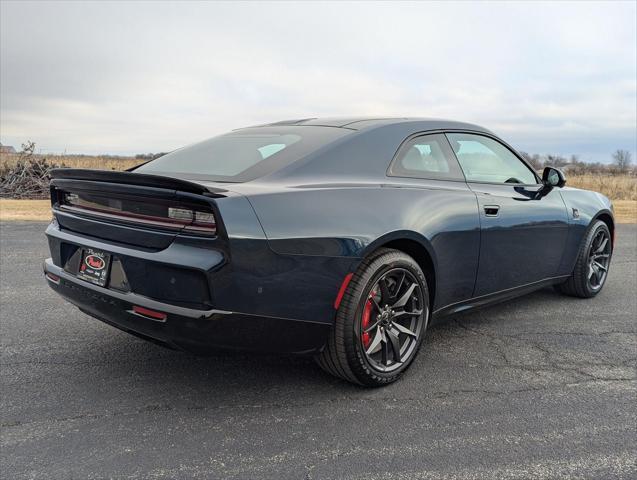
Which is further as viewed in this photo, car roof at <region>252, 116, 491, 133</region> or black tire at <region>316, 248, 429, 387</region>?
car roof at <region>252, 116, 491, 133</region>

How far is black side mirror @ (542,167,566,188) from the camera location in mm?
4430

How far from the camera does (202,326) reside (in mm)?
2400

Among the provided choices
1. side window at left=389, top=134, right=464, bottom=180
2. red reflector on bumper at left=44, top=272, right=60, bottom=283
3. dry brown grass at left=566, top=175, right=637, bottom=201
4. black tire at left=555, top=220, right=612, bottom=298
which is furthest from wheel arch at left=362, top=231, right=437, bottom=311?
dry brown grass at left=566, top=175, right=637, bottom=201

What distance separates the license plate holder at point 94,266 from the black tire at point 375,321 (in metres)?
1.16

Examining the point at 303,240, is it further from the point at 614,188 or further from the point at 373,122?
the point at 614,188

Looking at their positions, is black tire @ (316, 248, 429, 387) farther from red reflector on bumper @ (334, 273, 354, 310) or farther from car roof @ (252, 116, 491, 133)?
car roof @ (252, 116, 491, 133)

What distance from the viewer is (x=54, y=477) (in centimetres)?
211

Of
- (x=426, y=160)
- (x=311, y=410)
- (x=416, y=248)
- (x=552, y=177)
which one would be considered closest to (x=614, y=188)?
(x=552, y=177)

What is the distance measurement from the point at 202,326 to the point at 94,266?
0.76 meters

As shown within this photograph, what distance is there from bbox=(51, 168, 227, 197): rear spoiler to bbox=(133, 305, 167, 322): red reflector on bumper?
0.56m

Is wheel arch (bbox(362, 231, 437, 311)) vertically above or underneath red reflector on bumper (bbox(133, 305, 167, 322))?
above

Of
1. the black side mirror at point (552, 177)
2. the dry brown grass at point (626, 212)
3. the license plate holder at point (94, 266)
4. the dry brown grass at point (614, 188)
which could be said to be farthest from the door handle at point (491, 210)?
the dry brown grass at point (614, 188)

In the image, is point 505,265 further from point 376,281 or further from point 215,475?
point 215,475

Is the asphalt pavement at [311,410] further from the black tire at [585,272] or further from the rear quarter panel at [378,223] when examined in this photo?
the black tire at [585,272]
